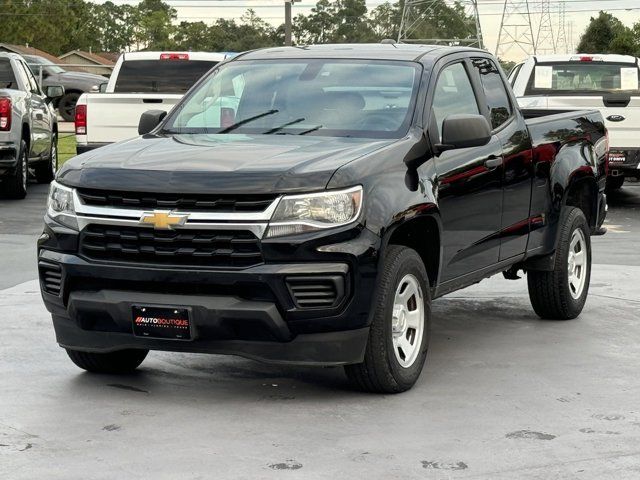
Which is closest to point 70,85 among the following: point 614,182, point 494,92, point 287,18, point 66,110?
point 66,110

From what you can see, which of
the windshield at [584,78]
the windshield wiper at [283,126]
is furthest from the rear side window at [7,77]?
the windshield wiper at [283,126]

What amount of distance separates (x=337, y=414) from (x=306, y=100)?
2057 millimetres

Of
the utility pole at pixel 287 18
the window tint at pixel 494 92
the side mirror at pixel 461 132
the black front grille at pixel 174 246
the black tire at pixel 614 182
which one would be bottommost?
the black tire at pixel 614 182

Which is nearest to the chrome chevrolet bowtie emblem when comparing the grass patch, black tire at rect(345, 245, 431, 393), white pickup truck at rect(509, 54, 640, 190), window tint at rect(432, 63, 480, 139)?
black tire at rect(345, 245, 431, 393)

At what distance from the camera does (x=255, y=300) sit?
6.54m

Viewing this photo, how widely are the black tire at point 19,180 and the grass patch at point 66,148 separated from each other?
5.71 m

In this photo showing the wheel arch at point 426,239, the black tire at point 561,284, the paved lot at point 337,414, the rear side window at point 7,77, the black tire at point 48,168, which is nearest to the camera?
the paved lot at point 337,414

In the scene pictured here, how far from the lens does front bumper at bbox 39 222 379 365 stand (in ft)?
21.3

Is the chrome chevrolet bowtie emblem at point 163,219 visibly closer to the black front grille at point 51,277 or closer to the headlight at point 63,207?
the headlight at point 63,207

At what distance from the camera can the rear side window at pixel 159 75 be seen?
19.2 meters

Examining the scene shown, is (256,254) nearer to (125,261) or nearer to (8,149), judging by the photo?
(125,261)

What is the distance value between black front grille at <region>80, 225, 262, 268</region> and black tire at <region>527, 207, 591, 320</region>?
3258 mm

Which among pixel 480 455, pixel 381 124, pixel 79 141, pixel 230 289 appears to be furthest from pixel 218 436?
pixel 79 141

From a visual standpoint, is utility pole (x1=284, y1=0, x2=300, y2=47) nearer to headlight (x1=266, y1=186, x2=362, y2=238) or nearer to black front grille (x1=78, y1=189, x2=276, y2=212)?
black front grille (x1=78, y1=189, x2=276, y2=212)
